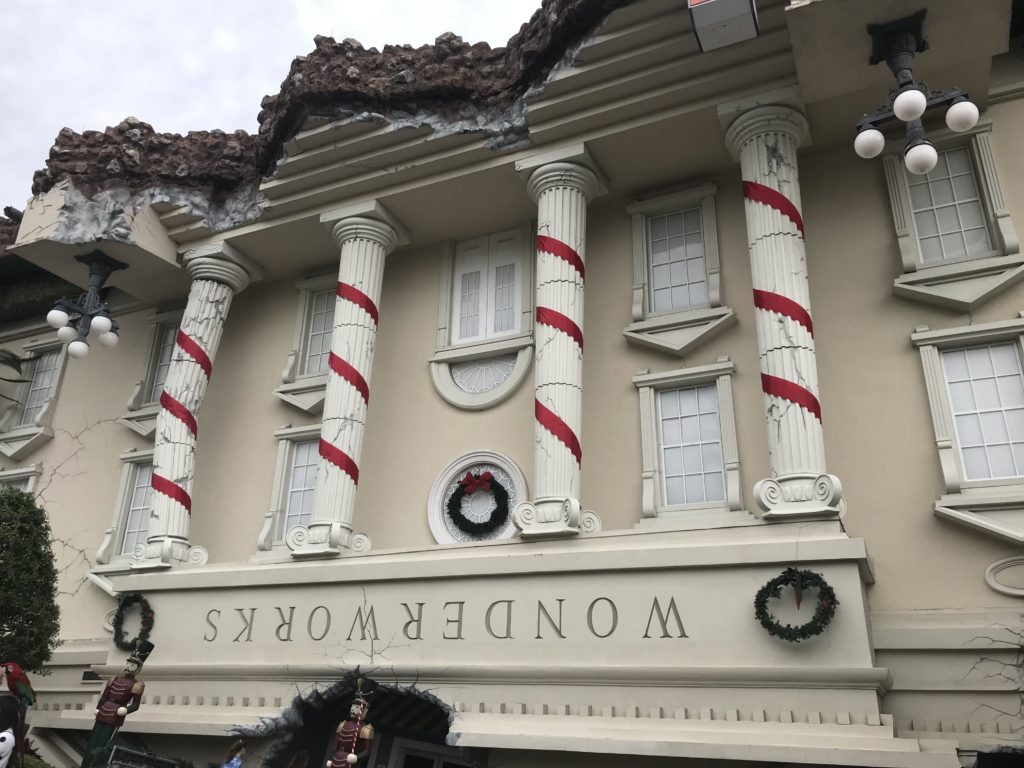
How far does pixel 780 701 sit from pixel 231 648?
21.8ft

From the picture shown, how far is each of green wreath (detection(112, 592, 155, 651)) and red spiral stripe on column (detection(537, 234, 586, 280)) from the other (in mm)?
7201

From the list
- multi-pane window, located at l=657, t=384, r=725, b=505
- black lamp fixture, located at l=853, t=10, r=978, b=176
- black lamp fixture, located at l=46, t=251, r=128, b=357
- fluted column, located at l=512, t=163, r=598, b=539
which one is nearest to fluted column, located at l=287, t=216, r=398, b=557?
fluted column, located at l=512, t=163, r=598, b=539

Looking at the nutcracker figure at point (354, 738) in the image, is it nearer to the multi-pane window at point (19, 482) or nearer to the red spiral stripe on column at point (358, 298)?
the red spiral stripe on column at point (358, 298)

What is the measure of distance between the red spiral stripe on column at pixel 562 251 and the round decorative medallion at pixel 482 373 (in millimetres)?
1925

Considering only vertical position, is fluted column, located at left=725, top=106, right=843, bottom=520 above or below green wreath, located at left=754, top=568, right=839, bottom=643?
above

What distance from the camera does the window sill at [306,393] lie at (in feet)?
43.6

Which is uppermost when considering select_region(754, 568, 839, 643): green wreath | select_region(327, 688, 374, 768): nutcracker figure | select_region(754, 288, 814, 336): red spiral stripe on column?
select_region(754, 288, 814, 336): red spiral stripe on column

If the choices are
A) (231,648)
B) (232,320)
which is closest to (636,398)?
(231,648)

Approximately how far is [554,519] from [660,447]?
2050mm

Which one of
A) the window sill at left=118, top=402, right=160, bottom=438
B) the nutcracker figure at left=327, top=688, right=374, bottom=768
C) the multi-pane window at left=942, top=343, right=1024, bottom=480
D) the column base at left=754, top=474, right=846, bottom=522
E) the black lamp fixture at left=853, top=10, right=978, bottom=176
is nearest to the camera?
the black lamp fixture at left=853, top=10, right=978, bottom=176

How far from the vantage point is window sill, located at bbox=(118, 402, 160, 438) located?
14898 mm

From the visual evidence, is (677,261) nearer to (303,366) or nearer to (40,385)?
(303,366)

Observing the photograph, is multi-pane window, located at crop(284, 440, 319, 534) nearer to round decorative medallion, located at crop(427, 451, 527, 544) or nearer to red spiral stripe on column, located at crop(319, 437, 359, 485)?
red spiral stripe on column, located at crop(319, 437, 359, 485)

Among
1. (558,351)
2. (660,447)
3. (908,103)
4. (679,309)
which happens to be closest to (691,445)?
(660,447)
